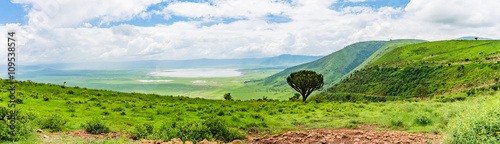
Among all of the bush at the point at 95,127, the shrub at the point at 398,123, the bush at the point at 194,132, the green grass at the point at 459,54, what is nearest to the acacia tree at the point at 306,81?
the shrub at the point at 398,123

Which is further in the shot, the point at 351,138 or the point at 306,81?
Answer: the point at 306,81

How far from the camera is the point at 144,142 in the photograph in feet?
29.0

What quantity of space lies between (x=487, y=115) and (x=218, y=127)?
9777 millimetres

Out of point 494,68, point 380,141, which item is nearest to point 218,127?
point 380,141

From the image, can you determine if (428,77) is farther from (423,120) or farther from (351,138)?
(351,138)

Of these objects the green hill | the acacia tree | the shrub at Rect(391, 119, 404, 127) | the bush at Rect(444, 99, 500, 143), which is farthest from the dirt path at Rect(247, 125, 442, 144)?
the green hill

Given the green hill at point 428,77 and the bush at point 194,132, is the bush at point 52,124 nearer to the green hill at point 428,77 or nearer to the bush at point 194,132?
the bush at point 194,132

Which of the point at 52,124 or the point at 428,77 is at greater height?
the point at 428,77

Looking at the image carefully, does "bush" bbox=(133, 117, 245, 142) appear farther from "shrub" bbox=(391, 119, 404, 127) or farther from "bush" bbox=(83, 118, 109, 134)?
"shrub" bbox=(391, 119, 404, 127)

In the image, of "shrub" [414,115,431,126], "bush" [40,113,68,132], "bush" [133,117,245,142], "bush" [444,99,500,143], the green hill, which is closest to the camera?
"bush" [444,99,500,143]

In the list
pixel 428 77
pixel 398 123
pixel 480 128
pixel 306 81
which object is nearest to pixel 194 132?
pixel 480 128

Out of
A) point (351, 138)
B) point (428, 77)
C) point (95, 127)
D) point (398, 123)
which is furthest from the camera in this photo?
point (428, 77)

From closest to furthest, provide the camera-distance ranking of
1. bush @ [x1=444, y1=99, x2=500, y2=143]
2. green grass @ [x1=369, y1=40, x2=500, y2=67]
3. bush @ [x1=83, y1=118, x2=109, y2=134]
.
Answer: bush @ [x1=444, y1=99, x2=500, y2=143], bush @ [x1=83, y1=118, x2=109, y2=134], green grass @ [x1=369, y1=40, x2=500, y2=67]

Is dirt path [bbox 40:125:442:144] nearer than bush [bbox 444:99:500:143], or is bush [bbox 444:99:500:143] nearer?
bush [bbox 444:99:500:143]
